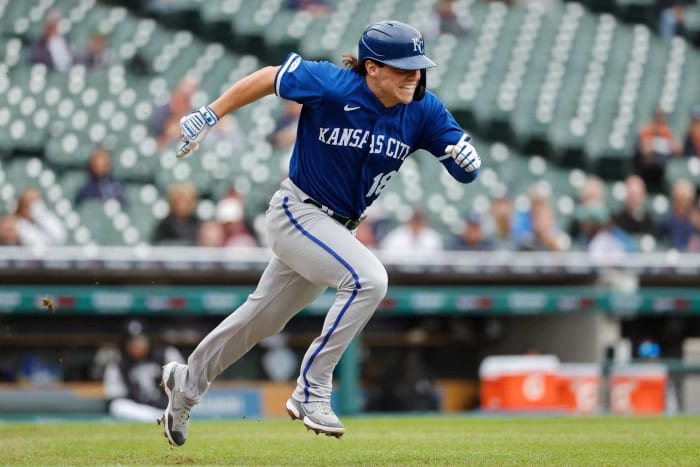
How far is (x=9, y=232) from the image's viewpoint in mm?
10055

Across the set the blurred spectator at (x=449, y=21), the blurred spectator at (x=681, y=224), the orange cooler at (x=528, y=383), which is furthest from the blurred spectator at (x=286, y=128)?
the blurred spectator at (x=681, y=224)

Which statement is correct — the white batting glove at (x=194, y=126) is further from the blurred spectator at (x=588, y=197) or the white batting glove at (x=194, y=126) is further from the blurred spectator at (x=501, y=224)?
the blurred spectator at (x=588, y=197)

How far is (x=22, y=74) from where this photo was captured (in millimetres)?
12867

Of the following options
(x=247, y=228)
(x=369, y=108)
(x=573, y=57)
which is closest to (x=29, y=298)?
(x=247, y=228)

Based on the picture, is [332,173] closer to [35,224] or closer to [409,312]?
[409,312]

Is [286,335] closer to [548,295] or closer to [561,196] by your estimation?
[548,295]

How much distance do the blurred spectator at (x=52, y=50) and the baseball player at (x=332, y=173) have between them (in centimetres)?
831

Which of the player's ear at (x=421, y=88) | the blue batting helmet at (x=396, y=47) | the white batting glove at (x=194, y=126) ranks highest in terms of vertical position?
the blue batting helmet at (x=396, y=47)

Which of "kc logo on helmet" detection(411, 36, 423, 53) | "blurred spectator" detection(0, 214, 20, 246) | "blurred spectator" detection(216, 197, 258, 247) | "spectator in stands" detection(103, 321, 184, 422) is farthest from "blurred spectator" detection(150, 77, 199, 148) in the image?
"kc logo on helmet" detection(411, 36, 423, 53)

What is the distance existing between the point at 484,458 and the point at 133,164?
7.22 m

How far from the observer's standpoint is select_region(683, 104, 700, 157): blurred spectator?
13.4m

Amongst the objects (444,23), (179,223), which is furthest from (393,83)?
(444,23)

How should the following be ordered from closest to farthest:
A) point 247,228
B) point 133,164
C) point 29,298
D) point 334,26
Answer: point 29,298, point 247,228, point 133,164, point 334,26

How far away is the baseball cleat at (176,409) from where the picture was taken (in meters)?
5.40
